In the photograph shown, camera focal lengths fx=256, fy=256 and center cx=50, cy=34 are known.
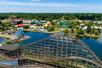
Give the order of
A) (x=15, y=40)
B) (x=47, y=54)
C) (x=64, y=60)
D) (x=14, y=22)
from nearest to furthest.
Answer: (x=64, y=60) < (x=47, y=54) < (x=15, y=40) < (x=14, y=22)

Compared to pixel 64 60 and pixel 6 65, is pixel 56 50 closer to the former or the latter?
pixel 64 60

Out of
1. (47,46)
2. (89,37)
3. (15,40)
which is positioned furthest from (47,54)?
(89,37)

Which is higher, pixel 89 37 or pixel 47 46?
pixel 47 46

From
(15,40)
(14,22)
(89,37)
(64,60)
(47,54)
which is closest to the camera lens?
(64,60)

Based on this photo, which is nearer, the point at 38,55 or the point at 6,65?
the point at 6,65

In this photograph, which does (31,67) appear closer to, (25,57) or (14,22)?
(25,57)

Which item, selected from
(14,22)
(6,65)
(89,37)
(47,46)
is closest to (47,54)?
(47,46)
